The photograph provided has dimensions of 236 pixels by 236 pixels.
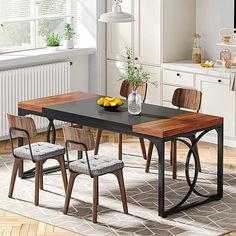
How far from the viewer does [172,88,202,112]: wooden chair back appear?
8477 mm

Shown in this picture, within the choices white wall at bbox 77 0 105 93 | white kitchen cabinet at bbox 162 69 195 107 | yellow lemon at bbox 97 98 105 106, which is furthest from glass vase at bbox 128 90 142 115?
white wall at bbox 77 0 105 93

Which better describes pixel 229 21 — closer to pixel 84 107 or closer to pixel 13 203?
pixel 84 107

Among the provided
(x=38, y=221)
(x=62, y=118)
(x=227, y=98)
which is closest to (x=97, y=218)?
(x=38, y=221)

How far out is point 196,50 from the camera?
10.1 m

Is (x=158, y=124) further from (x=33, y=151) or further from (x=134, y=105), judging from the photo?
(x=33, y=151)

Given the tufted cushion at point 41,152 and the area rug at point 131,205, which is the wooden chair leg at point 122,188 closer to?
the area rug at point 131,205

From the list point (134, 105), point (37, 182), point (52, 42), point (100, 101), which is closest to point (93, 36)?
point (52, 42)

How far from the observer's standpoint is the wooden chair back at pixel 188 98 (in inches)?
334

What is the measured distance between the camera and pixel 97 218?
23.7 ft

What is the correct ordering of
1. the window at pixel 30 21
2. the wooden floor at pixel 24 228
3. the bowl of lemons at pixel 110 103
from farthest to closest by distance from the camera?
the window at pixel 30 21, the bowl of lemons at pixel 110 103, the wooden floor at pixel 24 228

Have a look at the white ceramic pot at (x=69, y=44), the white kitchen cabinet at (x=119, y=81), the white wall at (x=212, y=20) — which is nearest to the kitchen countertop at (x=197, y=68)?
the white kitchen cabinet at (x=119, y=81)

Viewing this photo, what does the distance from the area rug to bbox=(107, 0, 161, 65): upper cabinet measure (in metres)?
1.88

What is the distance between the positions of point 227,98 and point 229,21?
110 cm

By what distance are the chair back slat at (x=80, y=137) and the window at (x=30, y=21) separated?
339cm
